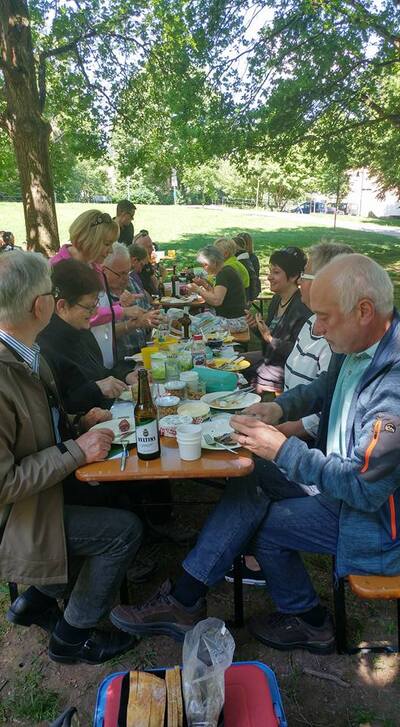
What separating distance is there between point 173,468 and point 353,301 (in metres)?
0.97

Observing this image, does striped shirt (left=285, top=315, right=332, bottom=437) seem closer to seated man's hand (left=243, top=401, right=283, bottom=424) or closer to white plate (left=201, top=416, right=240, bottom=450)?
seated man's hand (left=243, top=401, right=283, bottom=424)

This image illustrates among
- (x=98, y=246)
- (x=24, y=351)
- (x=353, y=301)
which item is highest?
(x=98, y=246)

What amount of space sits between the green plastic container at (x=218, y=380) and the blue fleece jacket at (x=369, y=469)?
3.15ft

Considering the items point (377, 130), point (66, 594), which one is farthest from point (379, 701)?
point (377, 130)

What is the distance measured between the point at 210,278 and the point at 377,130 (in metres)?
8.44

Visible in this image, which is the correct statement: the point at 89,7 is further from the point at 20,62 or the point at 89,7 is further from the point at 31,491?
the point at 31,491

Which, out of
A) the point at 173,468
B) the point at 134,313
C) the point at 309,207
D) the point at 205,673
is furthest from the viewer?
the point at 309,207

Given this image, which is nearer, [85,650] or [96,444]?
[96,444]

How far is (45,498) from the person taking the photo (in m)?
1.97

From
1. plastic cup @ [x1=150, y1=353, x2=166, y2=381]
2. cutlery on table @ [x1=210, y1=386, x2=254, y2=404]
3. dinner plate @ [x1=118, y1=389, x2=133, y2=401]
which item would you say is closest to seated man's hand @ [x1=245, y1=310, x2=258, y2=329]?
plastic cup @ [x1=150, y1=353, x2=166, y2=381]

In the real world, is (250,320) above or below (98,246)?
below

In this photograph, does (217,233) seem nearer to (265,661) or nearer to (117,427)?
(117,427)

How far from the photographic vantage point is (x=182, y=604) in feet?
7.21

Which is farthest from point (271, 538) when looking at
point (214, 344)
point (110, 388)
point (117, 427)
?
point (214, 344)
